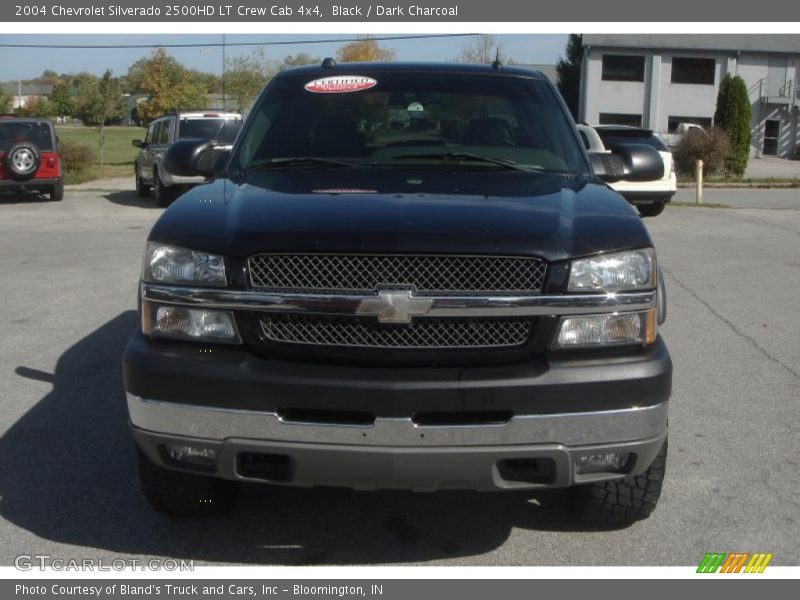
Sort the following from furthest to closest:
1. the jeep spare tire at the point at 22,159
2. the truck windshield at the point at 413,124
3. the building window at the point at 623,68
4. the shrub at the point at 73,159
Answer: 1. the building window at the point at 623,68
2. the shrub at the point at 73,159
3. the jeep spare tire at the point at 22,159
4. the truck windshield at the point at 413,124

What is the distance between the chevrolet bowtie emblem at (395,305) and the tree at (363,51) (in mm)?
47012

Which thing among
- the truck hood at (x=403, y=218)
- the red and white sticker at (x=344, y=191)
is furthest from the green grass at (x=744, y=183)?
the red and white sticker at (x=344, y=191)

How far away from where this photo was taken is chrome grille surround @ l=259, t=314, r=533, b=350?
10.9 ft

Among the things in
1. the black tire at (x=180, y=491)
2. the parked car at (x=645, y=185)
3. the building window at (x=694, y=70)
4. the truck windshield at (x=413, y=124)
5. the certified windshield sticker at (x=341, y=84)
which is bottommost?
the black tire at (x=180, y=491)

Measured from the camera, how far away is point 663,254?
39.7 ft

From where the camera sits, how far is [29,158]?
19.4m

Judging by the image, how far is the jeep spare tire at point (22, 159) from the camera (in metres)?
19.2

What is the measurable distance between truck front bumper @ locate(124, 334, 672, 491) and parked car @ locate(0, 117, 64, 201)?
57.4 ft

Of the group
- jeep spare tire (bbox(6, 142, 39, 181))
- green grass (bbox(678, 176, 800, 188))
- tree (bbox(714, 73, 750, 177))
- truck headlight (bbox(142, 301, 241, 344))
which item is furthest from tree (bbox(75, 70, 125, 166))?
truck headlight (bbox(142, 301, 241, 344))

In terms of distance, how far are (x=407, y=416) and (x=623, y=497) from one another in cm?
114

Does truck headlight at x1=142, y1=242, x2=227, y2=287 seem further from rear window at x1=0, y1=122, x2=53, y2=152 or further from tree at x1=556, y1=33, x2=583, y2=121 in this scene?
tree at x1=556, y1=33, x2=583, y2=121

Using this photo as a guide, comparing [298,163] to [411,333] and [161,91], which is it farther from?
[161,91]

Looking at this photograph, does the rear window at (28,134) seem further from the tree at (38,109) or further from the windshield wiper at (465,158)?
the tree at (38,109)

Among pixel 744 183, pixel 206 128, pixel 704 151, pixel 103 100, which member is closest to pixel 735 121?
pixel 704 151
